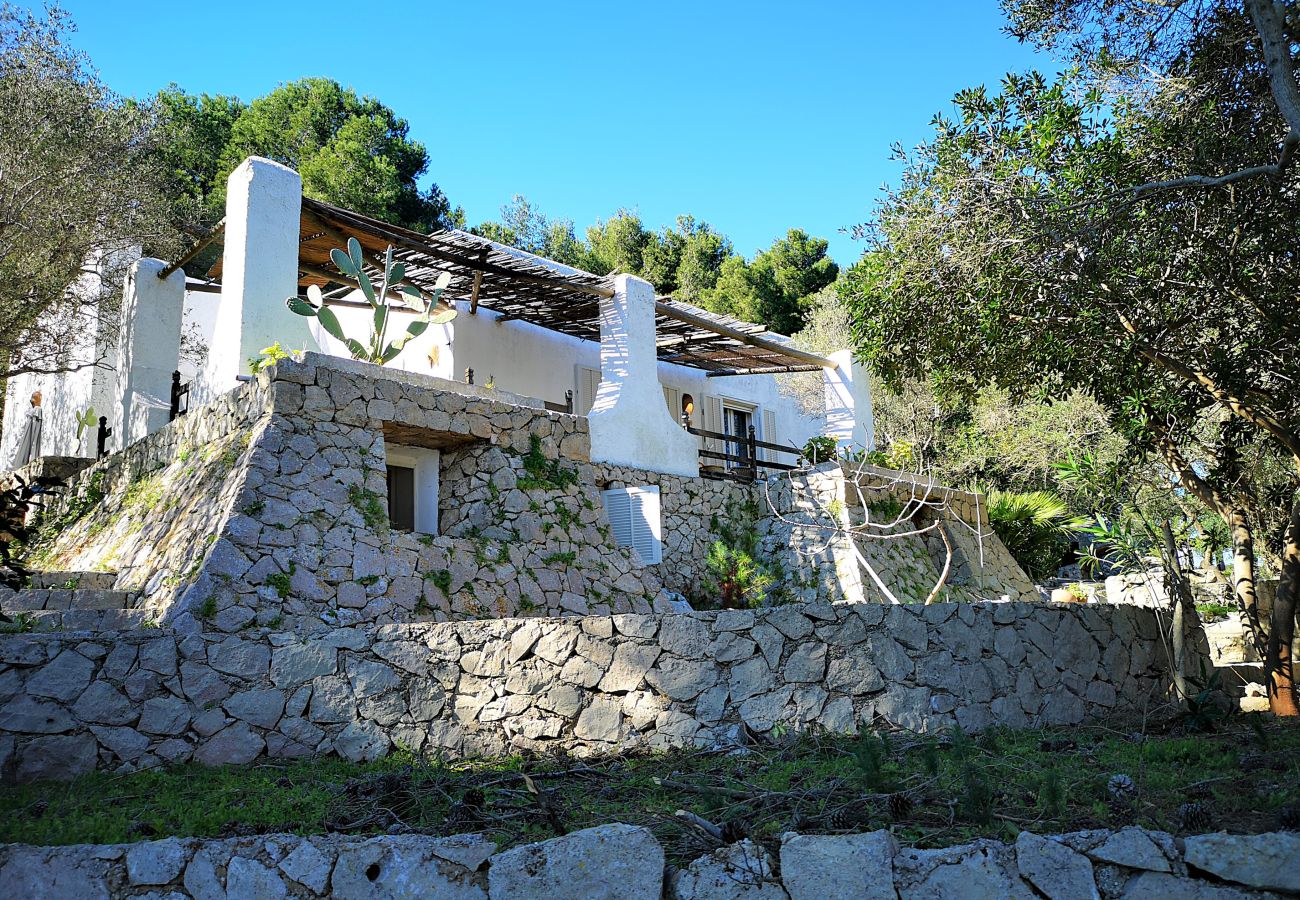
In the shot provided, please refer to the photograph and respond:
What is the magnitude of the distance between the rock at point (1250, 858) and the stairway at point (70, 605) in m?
7.62

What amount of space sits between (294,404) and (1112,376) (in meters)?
7.81

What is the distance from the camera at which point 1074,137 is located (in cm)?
816

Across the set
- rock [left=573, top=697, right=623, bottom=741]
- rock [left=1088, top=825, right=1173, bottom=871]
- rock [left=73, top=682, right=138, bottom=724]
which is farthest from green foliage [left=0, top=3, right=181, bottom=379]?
rock [left=1088, top=825, right=1173, bottom=871]

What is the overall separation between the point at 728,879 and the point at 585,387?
13.2 meters

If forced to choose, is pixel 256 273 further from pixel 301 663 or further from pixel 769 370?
pixel 769 370

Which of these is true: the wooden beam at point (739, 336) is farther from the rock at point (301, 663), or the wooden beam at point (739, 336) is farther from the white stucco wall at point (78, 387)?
the rock at point (301, 663)

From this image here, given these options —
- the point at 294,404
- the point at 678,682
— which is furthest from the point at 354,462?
the point at 678,682

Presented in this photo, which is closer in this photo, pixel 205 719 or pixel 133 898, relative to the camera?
pixel 133 898

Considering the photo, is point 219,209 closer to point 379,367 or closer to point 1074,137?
point 379,367

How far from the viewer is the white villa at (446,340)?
1160 cm

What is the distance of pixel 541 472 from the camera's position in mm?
11969

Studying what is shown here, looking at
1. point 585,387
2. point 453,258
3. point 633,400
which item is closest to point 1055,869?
point 633,400

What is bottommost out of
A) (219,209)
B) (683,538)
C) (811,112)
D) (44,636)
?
(44,636)

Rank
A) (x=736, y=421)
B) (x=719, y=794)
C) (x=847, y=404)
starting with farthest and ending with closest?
1. (x=736, y=421)
2. (x=847, y=404)
3. (x=719, y=794)
